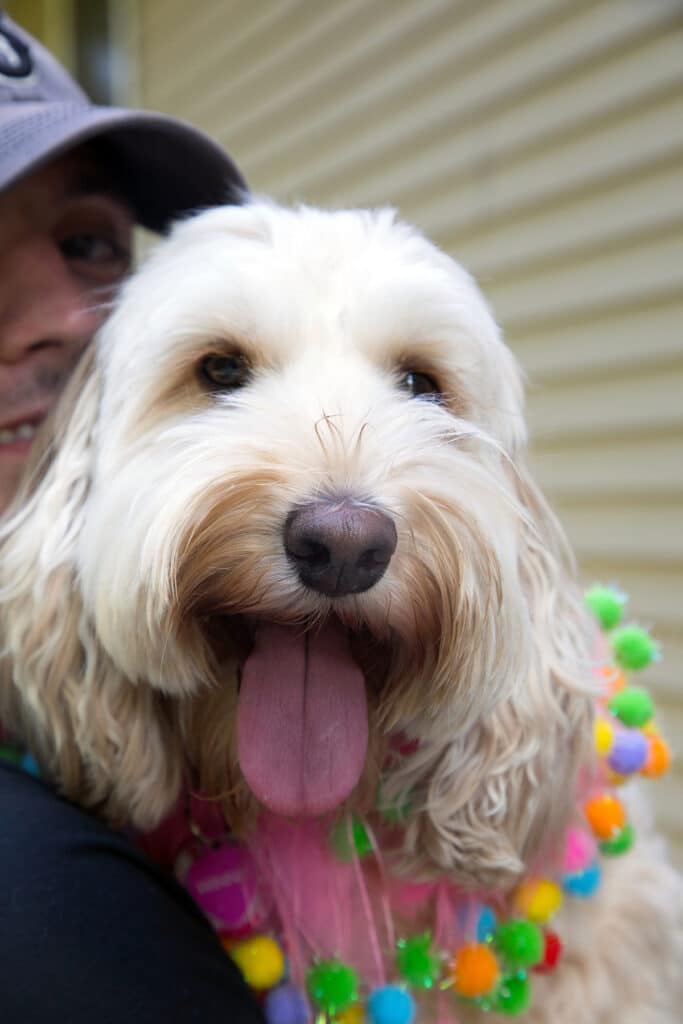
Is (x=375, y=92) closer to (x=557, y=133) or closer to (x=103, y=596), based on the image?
(x=557, y=133)

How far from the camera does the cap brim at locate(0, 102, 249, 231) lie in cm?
151

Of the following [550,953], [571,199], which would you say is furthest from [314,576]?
[571,199]

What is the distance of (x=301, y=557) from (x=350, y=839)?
1.84 ft

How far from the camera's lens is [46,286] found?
178cm

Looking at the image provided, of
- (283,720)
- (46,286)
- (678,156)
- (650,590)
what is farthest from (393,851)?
(678,156)

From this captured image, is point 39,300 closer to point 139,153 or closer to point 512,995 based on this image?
point 139,153

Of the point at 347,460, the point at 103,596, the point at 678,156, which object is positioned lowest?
the point at 103,596

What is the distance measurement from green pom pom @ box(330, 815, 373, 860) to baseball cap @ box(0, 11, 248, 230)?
1128mm

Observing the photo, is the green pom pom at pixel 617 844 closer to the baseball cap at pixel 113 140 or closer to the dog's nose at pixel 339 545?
the dog's nose at pixel 339 545

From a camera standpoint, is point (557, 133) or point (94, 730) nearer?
point (94, 730)

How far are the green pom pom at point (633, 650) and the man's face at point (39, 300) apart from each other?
1.20 m

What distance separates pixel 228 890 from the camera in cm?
143

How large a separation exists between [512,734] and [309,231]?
867 millimetres

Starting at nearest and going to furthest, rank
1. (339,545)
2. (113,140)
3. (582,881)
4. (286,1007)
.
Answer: (339,545), (286,1007), (582,881), (113,140)
